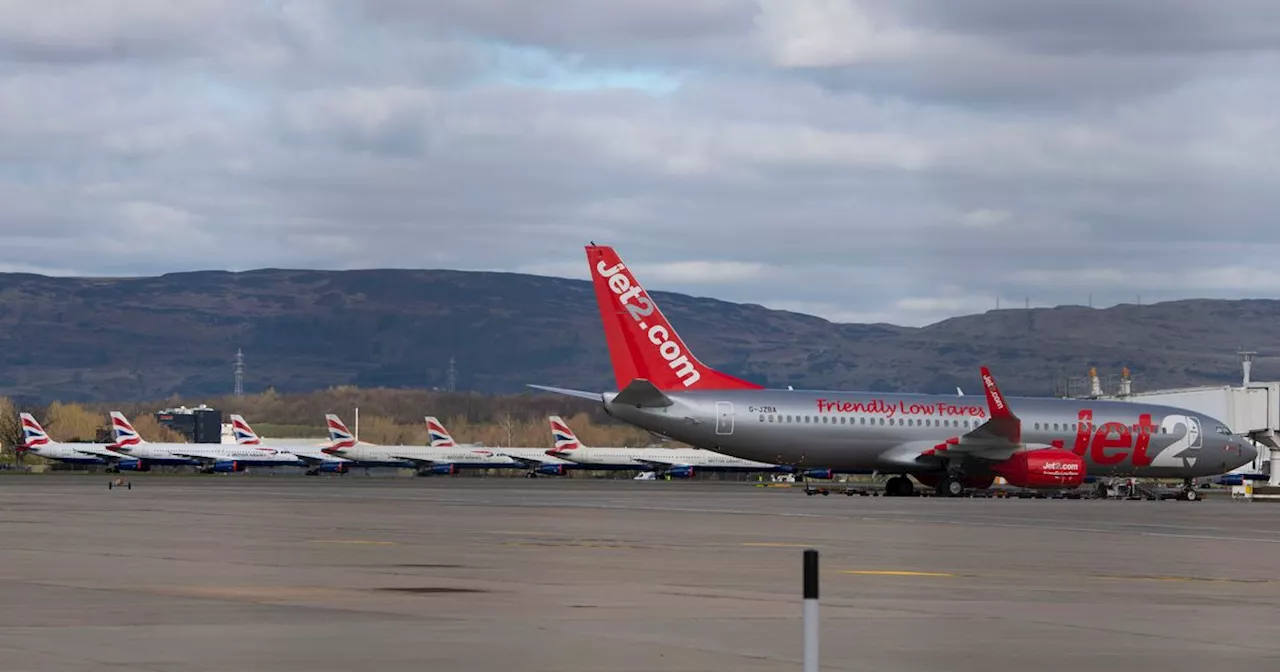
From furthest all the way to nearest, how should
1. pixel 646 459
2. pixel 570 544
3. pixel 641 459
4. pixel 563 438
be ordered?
pixel 646 459 < pixel 641 459 < pixel 563 438 < pixel 570 544

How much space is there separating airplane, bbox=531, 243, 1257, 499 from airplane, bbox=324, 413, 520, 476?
83.1 metres

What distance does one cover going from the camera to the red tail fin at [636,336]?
7362cm

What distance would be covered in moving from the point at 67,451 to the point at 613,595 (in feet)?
472

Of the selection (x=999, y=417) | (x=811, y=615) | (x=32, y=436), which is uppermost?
(x=999, y=417)

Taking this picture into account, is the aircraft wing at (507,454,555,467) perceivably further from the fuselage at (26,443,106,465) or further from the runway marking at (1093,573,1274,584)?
the runway marking at (1093,573,1274,584)

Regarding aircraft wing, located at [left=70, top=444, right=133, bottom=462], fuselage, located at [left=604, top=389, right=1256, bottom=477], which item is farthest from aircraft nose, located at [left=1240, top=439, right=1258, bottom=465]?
aircraft wing, located at [left=70, top=444, right=133, bottom=462]

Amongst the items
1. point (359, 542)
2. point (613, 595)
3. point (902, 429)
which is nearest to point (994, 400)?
point (902, 429)

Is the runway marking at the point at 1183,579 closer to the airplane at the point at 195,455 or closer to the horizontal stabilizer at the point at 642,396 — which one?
the horizontal stabilizer at the point at 642,396

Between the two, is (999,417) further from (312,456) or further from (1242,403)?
(312,456)

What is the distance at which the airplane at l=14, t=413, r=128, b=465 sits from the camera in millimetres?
156125

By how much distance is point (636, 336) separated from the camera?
242ft

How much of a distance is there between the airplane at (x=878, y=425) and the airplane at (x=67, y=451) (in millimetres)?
91775

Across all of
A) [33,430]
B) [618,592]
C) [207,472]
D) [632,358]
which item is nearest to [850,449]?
[632,358]

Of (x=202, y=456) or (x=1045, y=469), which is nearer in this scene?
(x=1045, y=469)
